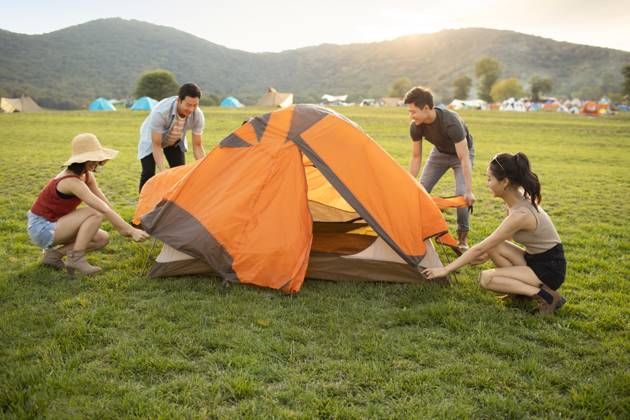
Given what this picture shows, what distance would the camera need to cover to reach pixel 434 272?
4645 mm

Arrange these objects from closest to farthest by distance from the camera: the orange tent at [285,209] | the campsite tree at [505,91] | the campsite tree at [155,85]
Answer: the orange tent at [285,209]
the campsite tree at [155,85]
the campsite tree at [505,91]

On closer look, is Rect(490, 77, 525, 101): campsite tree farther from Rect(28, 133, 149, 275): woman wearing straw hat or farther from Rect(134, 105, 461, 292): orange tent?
Rect(28, 133, 149, 275): woman wearing straw hat

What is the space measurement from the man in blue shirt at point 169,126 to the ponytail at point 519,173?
348 centimetres

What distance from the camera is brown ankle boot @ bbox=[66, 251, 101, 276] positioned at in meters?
4.89

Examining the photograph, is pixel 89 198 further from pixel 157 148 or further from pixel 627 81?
pixel 627 81

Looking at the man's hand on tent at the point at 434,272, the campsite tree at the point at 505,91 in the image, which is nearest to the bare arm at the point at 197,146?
the man's hand on tent at the point at 434,272

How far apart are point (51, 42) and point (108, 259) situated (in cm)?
15076

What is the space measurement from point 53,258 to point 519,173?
4.57 metres

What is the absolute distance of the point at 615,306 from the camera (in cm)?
446

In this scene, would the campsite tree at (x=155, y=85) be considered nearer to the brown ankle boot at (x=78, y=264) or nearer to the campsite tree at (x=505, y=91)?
the campsite tree at (x=505, y=91)

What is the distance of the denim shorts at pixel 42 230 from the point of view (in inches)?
190

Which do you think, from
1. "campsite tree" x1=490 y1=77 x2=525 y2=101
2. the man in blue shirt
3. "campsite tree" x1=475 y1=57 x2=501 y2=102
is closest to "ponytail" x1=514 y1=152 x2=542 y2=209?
the man in blue shirt

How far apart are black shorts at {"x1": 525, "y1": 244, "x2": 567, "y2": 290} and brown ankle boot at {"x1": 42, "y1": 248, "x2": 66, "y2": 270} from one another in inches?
182

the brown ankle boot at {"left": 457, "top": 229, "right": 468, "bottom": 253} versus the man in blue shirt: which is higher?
the man in blue shirt
